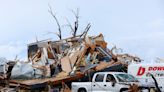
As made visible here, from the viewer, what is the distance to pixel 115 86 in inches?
974

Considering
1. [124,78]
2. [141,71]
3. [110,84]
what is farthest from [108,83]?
[141,71]

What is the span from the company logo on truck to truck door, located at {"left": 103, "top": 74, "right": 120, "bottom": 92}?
377cm

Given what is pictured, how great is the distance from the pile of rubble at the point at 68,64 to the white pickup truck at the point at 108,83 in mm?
3126

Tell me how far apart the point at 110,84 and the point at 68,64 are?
7.37 m

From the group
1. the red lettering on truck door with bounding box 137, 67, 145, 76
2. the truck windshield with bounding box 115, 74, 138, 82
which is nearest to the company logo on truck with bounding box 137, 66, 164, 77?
the red lettering on truck door with bounding box 137, 67, 145, 76

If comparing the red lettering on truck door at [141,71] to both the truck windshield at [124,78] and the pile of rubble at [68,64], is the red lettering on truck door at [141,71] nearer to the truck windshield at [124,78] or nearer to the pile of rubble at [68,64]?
the pile of rubble at [68,64]

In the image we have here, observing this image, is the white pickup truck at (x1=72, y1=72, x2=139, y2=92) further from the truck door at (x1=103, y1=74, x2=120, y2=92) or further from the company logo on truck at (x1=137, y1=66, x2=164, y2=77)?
the company logo on truck at (x1=137, y1=66, x2=164, y2=77)

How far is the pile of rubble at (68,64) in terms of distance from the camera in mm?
30328

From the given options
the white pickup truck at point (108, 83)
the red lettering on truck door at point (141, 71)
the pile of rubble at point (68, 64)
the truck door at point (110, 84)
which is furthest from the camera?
the pile of rubble at point (68, 64)

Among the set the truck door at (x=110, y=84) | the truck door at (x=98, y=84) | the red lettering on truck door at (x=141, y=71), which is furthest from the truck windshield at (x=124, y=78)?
the red lettering on truck door at (x=141, y=71)

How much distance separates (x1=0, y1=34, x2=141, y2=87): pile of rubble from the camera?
30328mm

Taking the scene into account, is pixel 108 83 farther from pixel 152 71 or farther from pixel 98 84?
pixel 152 71

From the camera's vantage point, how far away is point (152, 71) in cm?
2836

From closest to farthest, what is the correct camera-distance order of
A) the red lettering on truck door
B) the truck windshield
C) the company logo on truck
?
the truck windshield
the company logo on truck
the red lettering on truck door
